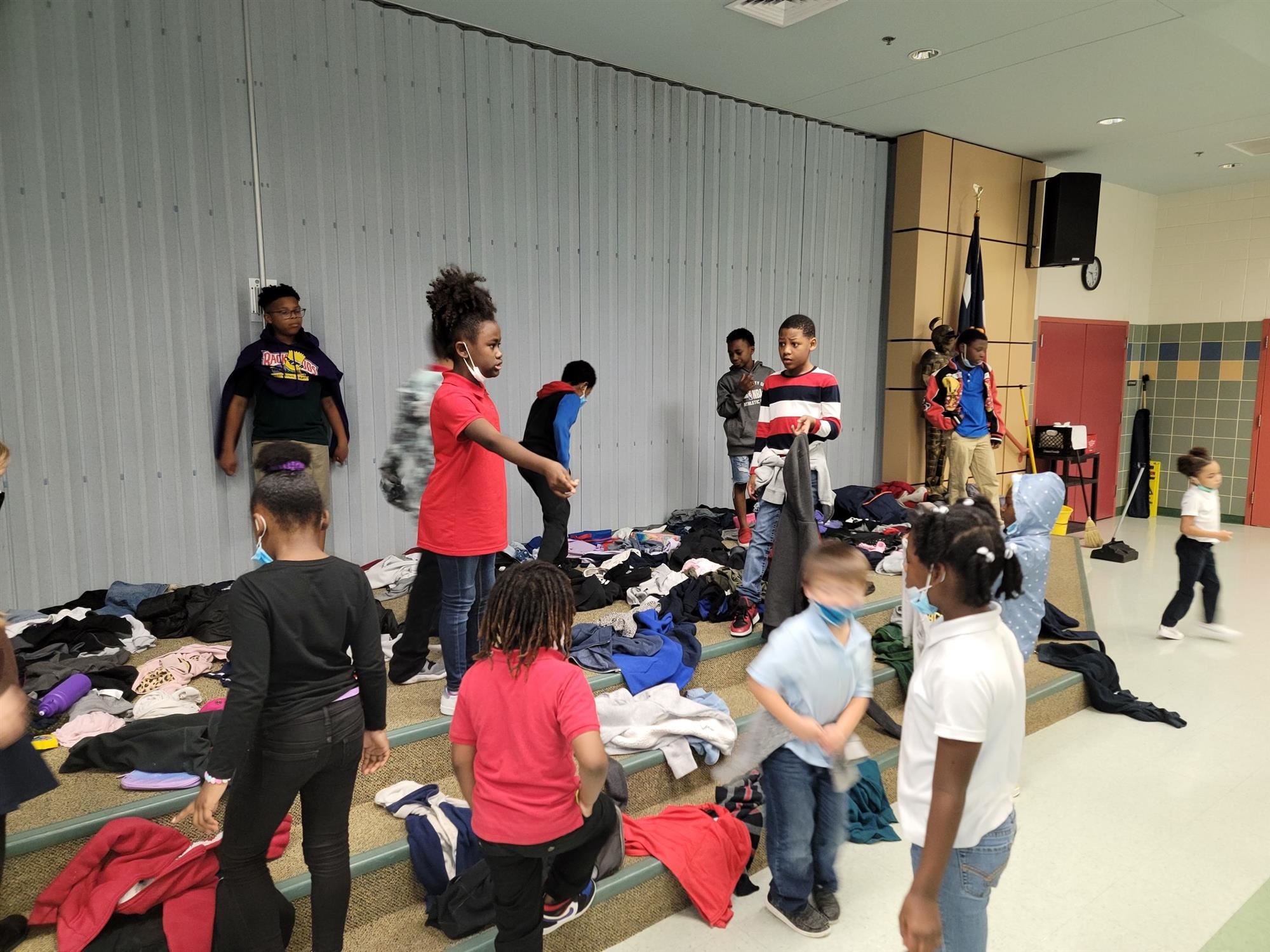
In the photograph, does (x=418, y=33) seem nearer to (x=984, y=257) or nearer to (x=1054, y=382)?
(x=984, y=257)

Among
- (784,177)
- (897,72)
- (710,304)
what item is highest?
(897,72)

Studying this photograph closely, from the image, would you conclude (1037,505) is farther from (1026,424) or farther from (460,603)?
(1026,424)

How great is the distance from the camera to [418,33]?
466cm

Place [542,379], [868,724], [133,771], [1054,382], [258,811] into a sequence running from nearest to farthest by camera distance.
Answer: [258,811], [133,771], [868,724], [542,379], [1054,382]

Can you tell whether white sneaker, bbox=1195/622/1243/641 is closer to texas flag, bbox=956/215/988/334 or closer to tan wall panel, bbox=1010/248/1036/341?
texas flag, bbox=956/215/988/334

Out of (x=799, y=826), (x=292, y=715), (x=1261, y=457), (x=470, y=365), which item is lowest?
(x=799, y=826)

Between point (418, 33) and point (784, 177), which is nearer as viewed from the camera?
point (418, 33)

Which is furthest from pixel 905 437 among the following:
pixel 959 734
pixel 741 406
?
pixel 959 734

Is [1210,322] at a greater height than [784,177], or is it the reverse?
[784,177]

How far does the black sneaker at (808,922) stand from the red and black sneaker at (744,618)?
149 cm

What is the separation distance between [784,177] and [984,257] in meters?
2.37

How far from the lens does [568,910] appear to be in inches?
94.1

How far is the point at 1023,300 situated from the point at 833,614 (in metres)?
7.06

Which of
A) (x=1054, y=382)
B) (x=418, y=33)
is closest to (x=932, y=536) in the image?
(x=418, y=33)
